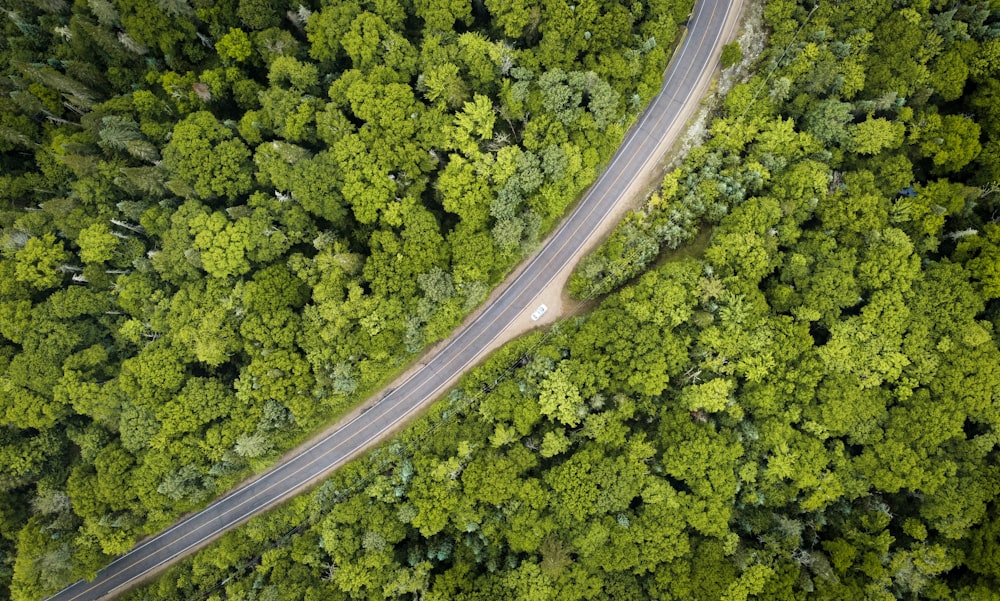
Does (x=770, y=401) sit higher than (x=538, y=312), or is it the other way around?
(x=770, y=401)

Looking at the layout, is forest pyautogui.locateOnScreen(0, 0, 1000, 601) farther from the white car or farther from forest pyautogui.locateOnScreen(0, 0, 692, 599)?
the white car

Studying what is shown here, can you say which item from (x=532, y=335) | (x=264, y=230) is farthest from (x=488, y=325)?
(x=264, y=230)

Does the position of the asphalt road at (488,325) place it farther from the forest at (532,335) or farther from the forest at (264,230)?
the forest at (264,230)

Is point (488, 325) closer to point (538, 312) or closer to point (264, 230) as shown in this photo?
point (538, 312)

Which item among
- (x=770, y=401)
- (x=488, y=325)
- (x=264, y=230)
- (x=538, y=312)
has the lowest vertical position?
(x=488, y=325)

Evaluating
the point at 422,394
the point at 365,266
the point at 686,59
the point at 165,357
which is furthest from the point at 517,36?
the point at 165,357

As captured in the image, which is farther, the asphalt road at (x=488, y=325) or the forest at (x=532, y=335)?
the asphalt road at (x=488, y=325)

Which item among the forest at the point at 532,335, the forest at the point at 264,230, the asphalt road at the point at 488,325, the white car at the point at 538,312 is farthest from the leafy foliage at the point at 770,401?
the asphalt road at the point at 488,325
